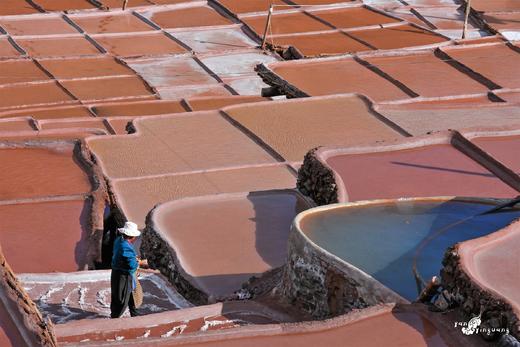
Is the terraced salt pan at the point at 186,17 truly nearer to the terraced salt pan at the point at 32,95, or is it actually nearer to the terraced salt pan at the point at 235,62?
the terraced salt pan at the point at 235,62

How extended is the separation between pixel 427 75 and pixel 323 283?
9.29m

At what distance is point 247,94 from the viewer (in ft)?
54.6

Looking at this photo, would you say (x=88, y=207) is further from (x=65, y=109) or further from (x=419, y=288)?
(x=65, y=109)

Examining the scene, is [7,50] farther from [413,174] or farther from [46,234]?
[413,174]

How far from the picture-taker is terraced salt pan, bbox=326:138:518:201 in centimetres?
930

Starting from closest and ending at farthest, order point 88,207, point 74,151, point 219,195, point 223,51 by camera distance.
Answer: point 219,195 < point 88,207 < point 74,151 < point 223,51

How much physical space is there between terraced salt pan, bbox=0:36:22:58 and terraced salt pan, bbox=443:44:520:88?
6581 mm

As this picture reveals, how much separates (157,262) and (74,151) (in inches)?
130

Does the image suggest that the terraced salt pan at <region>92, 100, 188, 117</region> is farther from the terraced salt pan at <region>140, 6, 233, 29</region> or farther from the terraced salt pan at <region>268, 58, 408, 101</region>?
the terraced salt pan at <region>140, 6, 233, 29</region>

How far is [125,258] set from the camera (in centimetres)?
764

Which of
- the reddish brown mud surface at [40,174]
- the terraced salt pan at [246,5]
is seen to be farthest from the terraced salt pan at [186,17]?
the reddish brown mud surface at [40,174]

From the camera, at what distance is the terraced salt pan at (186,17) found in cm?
1962

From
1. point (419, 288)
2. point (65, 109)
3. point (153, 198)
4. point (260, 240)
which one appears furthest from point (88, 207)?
point (65, 109)

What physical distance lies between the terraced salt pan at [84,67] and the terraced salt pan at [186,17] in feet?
6.80
